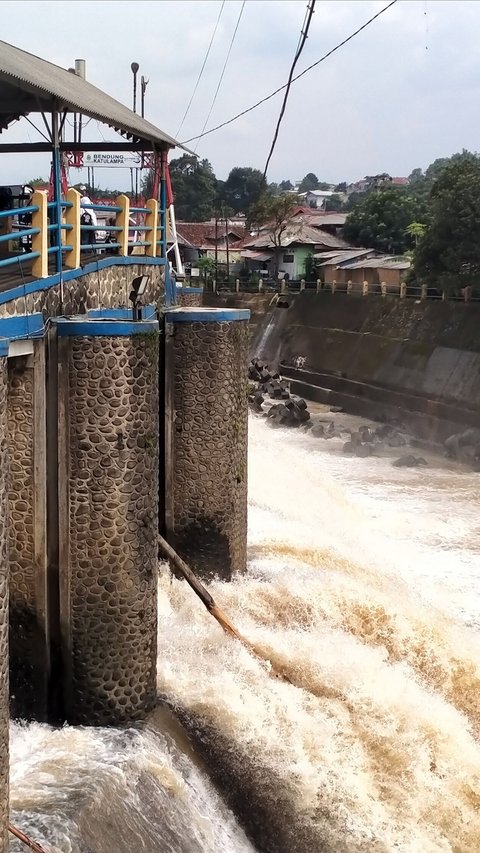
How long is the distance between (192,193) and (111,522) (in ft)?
242

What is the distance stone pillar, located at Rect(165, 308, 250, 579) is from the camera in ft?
35.9

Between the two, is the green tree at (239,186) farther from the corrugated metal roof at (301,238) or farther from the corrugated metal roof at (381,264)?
the corrugated metal roof at (381,264)

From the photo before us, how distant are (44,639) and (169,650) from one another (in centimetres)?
174

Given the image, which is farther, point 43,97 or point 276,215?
point 276,215

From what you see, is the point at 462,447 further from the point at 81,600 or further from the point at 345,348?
the point at 81,600

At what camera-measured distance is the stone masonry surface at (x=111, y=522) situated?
745 cm

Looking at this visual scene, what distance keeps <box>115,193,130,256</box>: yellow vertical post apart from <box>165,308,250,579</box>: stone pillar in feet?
3.61

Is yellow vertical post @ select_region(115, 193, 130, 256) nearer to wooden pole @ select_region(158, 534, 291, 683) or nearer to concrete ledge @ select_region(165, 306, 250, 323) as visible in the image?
concrete ledge @ select_region(165, 306, 250, 323)

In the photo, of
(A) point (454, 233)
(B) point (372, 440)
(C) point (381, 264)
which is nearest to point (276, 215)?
(C) point (381, 264)

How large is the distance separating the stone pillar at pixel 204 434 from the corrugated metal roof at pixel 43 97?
7.81 ft

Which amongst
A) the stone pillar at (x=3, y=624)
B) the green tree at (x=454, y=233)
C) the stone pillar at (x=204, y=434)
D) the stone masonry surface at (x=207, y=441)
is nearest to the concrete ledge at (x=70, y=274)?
the stone pillar at (x=204, y=434)

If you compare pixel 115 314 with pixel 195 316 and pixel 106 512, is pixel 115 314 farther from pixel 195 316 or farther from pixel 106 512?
pixel 106 512

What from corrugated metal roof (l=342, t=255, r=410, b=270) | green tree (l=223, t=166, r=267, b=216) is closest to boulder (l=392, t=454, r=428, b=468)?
corrugated metal roof (l=342, t=255, r=410, b=270)

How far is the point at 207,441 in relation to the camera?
11047mm
